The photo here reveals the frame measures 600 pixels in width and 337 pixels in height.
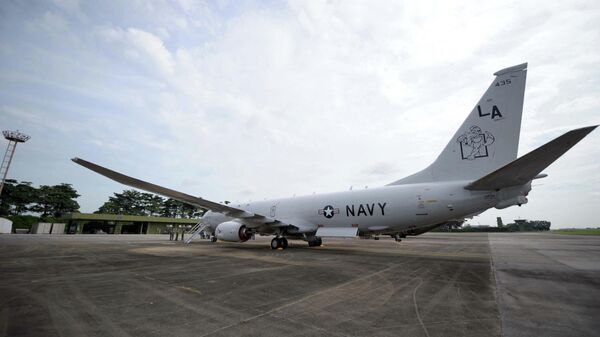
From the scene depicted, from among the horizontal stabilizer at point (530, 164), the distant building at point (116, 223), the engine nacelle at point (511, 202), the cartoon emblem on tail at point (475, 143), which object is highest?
the cartoon emblem on tail at point (475, 143)

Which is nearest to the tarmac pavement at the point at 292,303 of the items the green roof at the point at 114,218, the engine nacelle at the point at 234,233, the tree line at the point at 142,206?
the engine nacelle at the point at 234,233

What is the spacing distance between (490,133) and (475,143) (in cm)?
62

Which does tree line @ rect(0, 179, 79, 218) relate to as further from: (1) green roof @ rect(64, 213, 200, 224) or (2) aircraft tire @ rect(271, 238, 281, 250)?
(2) aircraft tire @ rect(271, 238, 281, 250)

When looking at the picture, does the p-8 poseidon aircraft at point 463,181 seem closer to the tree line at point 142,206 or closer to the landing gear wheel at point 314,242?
the landing gear wheel at point 314,242

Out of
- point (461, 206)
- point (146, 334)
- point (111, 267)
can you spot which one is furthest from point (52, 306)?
point (461, 206)

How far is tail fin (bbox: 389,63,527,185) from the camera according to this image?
976 cm

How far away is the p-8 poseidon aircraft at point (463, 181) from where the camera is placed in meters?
9.04

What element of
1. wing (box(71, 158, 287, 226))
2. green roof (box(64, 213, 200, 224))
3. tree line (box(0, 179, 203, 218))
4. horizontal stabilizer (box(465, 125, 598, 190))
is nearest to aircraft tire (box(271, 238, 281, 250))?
wing (box(71, 158, 287, 226))

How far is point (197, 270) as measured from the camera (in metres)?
7.81

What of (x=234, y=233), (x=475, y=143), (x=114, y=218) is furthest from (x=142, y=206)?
(x=475, y=143)

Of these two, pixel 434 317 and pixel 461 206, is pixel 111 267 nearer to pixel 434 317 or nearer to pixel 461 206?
pixel 434 317

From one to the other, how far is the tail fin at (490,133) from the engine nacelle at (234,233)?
11035 mm

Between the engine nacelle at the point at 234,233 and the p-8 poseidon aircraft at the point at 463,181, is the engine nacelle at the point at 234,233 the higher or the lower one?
the lower one

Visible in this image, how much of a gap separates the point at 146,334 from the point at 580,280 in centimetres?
953
